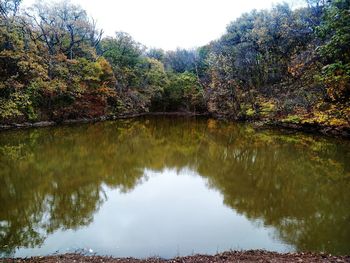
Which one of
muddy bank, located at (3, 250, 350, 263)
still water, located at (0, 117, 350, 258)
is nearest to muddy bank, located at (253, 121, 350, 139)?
still water, located at (0, 117, 350, 258)

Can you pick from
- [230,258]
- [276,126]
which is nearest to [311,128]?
[276,126]

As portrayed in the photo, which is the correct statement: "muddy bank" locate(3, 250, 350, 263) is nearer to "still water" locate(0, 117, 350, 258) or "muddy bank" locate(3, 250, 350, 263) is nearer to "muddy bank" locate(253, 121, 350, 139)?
"still water" locate(0, 117, 350, 258)

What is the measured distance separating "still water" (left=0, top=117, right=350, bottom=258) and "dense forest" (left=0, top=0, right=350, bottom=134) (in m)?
8.49

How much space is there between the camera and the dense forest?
88.7 feet

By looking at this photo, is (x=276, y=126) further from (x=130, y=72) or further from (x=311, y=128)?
(x=130, y=72)

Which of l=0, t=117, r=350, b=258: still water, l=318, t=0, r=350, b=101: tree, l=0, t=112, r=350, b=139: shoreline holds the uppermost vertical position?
l=318, t=0, r=350, b=101: tree

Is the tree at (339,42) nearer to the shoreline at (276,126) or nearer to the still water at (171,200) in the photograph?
the still water at (171,200)

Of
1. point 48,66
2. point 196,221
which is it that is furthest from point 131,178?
point 48,66

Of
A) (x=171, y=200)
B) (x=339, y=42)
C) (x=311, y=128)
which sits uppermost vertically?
(x=339, y=42)

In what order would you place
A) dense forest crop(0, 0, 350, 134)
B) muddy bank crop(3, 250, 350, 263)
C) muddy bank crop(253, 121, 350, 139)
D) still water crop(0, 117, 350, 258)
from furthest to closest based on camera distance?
dense forest crop(0, 0, 350, 134) < muddy bank crop(253, 121, 350, 139) < still water crop(0, 117, 350, 258) < muddy bank crop(3, 250, 350, 263)

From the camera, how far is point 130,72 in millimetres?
46219

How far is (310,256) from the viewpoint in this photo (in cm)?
659

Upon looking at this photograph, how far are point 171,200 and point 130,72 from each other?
3695cm

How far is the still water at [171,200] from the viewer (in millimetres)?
7809
